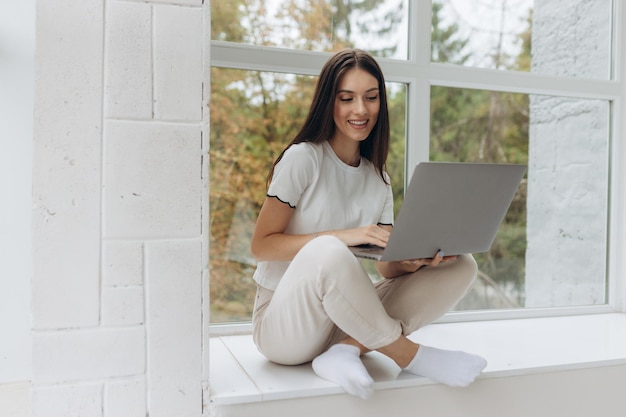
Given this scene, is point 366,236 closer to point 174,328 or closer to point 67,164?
point 174,328

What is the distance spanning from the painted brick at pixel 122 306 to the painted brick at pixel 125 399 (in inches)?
5.3

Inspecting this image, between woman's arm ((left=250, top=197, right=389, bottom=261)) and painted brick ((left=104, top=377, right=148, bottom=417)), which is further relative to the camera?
woman's arm ((left=250, top=197, right=389, bottom=261))

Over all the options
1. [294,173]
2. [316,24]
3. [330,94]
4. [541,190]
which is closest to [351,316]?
[294,173]

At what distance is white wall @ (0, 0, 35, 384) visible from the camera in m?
1.71

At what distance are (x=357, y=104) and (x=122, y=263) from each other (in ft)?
2.60

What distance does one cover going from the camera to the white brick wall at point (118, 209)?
130 cm

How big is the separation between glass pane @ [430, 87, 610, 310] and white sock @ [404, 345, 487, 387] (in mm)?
819

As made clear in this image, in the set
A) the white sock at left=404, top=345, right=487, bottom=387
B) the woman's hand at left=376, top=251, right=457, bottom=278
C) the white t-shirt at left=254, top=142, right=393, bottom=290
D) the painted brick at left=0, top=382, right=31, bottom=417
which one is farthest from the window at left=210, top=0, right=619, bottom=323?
the white sock at left=404, top=345, right=487, bottom=387

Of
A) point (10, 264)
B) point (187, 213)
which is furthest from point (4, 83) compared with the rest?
point (187, 213)

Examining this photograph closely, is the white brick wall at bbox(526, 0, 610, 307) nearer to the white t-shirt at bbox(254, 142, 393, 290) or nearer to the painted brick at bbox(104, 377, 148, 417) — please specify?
the white t-shirt at bbox(254, 142, 393, 290)

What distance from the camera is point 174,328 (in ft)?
4.54

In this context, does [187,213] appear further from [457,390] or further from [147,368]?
[457,390]

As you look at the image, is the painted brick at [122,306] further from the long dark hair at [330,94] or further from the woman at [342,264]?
the long dark hair at [330,94]

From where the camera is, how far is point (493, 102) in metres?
2.39
